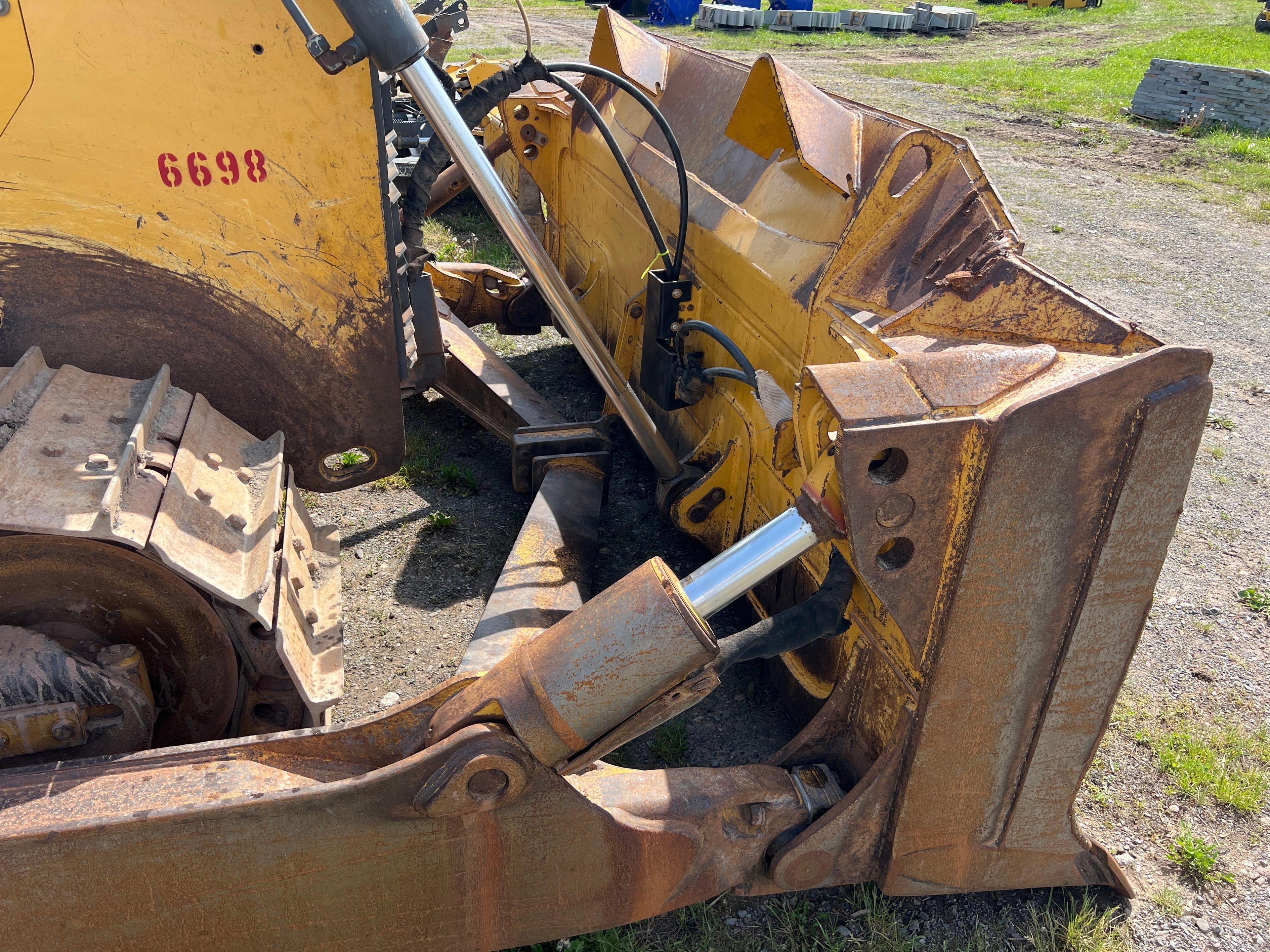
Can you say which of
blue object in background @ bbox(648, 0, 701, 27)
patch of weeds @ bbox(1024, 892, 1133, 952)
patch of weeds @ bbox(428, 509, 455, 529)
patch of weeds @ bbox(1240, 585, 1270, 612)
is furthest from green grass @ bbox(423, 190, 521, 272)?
blue object in background @ bbox(648, 0, 701, 27)

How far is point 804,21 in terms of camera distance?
19.0 m

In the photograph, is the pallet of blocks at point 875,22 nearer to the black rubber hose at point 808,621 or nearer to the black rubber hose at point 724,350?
the black rubber hose at point 724,350

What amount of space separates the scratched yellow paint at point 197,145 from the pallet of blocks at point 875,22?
19.6 m

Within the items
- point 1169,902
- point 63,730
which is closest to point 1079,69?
point 1169,902

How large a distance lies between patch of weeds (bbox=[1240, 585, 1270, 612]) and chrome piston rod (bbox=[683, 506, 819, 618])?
8.14 feet

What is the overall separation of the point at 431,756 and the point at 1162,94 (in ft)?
41.1

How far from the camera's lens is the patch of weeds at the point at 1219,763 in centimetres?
249

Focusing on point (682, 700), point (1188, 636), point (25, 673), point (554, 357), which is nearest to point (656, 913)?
point (682, 700)

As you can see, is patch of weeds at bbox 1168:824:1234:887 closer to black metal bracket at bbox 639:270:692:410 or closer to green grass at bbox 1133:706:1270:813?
green grass at bbox 1133:706:1270:813

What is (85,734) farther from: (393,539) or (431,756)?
(393,539)

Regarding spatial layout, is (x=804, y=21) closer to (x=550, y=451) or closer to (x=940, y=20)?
(x=940, y=20)

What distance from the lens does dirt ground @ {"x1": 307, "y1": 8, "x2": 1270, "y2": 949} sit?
2.24m

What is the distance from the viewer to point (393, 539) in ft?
11.2

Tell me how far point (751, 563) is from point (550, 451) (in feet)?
5.62
